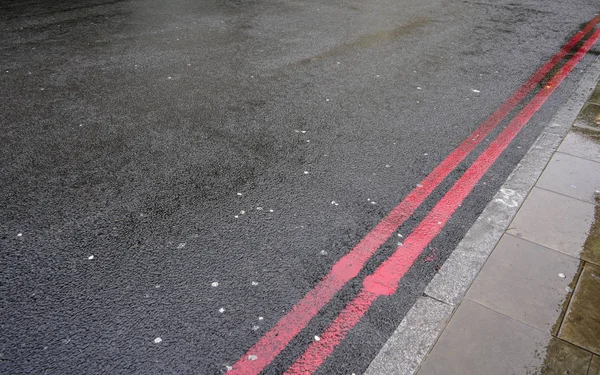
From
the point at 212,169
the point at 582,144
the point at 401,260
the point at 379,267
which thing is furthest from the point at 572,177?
the point at 212,169

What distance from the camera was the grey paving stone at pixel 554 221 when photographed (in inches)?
122

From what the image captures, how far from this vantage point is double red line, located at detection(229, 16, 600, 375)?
2326 millimetres

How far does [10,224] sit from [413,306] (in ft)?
9.40

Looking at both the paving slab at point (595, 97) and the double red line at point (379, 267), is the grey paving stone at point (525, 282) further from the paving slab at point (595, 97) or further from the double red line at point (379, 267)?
the paving slab at point (595, 97)

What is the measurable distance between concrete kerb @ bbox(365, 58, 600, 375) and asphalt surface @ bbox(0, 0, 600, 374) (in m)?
0.08

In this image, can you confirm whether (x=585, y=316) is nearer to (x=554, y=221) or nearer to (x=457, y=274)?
(x=457, y=274)

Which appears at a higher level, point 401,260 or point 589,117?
point 589,117

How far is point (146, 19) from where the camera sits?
27.6 ft

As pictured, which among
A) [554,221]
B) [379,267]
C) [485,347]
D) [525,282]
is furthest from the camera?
[554,221]

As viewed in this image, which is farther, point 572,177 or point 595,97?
point 595,97

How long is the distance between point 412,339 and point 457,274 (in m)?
0.65

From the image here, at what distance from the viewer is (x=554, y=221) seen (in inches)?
130

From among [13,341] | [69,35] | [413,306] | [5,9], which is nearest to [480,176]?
[413,306]

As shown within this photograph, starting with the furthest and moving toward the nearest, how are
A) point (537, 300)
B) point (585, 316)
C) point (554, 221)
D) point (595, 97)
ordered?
point (595, 97), point (554, 221), point (537, 300), point (585, 316)
